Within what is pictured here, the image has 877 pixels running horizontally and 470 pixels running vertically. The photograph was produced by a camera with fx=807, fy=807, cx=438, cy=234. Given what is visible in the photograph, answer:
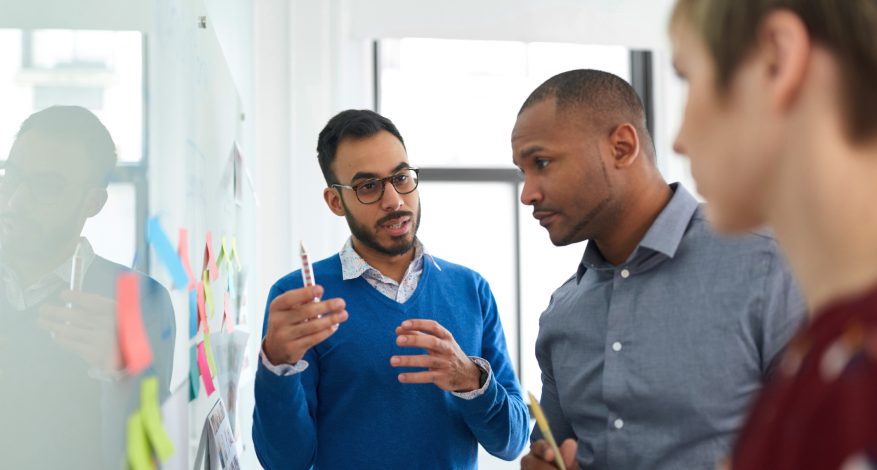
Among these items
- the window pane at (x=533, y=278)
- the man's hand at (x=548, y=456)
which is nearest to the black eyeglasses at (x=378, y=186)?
the man's hand at (x=548, y=456)

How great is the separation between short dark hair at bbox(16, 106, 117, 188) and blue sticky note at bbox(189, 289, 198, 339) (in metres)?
0.48

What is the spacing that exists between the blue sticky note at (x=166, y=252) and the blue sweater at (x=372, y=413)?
15.2 inches

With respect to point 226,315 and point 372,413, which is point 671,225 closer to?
point 372,413

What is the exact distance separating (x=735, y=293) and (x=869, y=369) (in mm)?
862

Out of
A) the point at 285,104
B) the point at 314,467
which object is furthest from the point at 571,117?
the point at 285,104

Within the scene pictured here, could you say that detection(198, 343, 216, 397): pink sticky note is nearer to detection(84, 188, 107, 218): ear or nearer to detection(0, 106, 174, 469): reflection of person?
detection(0, 106, 174, 469): reflection of person

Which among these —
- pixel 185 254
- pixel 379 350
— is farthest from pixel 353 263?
pixel 185 254

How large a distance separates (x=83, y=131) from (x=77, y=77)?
5cm

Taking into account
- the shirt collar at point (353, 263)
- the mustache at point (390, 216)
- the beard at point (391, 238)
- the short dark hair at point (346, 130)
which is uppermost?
the short dark hair at point (346, 130)

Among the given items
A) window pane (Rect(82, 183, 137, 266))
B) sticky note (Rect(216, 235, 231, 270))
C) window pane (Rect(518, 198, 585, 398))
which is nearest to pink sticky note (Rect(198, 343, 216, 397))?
sticky note (Rect(216, 235, 231, 270))

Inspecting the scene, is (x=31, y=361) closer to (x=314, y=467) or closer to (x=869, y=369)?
(x=869, y=369)

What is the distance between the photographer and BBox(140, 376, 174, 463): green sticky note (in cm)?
95

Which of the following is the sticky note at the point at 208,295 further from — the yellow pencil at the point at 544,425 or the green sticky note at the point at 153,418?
the yellow pencil at the point at 544,425

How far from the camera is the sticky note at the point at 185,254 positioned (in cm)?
118
